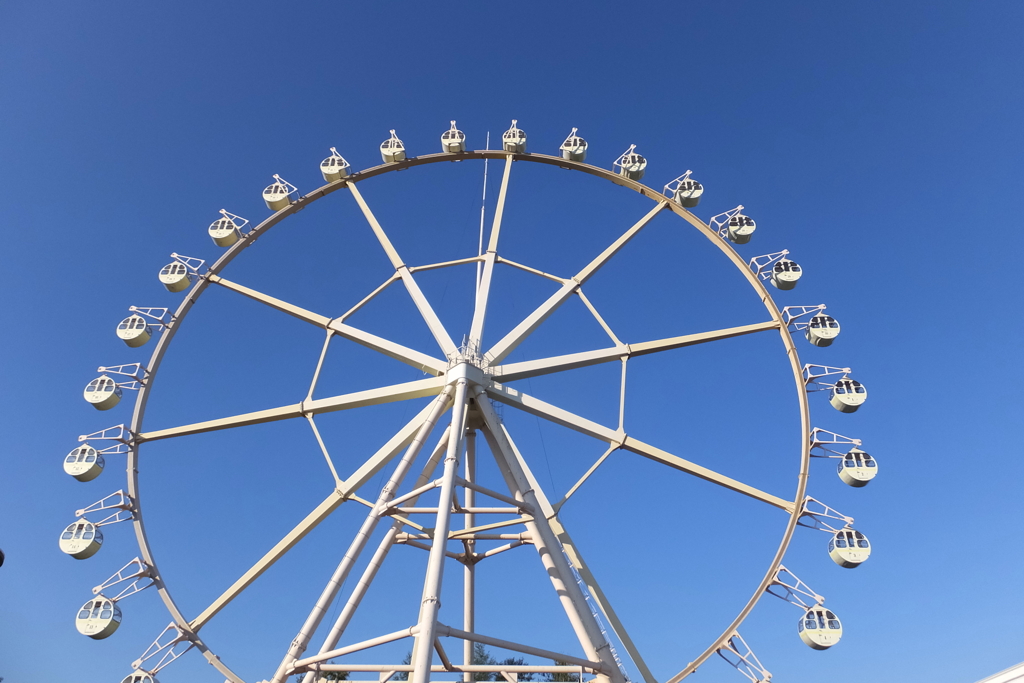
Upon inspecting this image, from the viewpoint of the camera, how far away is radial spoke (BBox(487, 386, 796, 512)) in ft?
58.1

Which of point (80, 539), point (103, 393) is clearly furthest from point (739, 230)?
point (80, 539)

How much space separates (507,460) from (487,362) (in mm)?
2496

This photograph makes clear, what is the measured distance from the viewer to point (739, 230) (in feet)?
70.0

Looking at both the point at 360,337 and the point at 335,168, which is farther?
the point at 335,168

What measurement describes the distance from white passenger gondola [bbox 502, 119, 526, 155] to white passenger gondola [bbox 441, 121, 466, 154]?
4.07 ft

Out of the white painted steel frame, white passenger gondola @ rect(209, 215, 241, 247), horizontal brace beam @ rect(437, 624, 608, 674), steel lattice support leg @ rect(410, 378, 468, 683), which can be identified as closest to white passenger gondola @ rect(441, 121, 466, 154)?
the white painted steel frame

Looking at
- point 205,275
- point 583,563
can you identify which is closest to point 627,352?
point 583,563

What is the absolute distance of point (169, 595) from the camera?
17172 millimetres

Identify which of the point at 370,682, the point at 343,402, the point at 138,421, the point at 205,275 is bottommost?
the point at 370,682

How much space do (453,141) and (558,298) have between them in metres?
6.20

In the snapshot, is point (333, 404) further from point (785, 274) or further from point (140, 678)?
point (785, 274)

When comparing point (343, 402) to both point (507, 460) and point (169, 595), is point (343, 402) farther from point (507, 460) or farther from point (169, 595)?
point (169, 595)

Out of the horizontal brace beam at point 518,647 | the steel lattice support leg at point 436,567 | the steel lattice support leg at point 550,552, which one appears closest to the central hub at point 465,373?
the steel lattice support leg at point 550,552

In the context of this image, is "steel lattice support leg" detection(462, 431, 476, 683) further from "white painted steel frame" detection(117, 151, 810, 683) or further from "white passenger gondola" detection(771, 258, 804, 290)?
"white passenger gondola" detection(771, 258, 804, 290)
